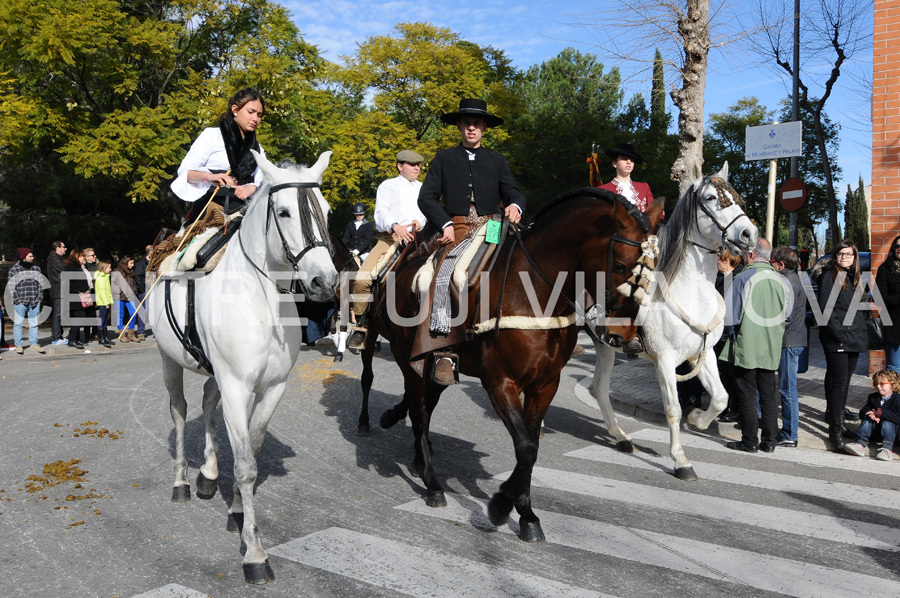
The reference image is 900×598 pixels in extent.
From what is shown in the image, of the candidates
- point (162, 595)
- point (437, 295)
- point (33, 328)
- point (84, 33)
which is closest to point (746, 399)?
point (437, 295)

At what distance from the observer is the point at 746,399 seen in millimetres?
7152

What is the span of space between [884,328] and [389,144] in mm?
21534

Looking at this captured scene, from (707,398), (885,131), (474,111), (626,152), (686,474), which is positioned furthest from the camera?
(885,131)

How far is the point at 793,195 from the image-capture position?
12.2m

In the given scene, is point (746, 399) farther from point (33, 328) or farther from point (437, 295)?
point (33, 328)

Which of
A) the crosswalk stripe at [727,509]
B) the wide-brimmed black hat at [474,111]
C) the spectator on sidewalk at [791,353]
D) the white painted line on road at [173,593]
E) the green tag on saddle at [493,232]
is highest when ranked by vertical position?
the wide-brimmed black hat at [474,111]

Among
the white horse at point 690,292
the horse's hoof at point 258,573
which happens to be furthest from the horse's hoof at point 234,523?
the white horse at point 690,292

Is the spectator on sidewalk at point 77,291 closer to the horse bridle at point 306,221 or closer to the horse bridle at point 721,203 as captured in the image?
the horse bridle at point 306,221

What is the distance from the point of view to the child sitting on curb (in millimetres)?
6809

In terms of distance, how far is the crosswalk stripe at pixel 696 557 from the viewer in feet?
12.9

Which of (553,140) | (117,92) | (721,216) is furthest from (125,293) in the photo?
(553,140)

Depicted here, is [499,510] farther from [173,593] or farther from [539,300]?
[173,593]

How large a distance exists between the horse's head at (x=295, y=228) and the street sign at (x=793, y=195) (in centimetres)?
1032

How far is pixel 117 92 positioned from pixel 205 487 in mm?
17220
